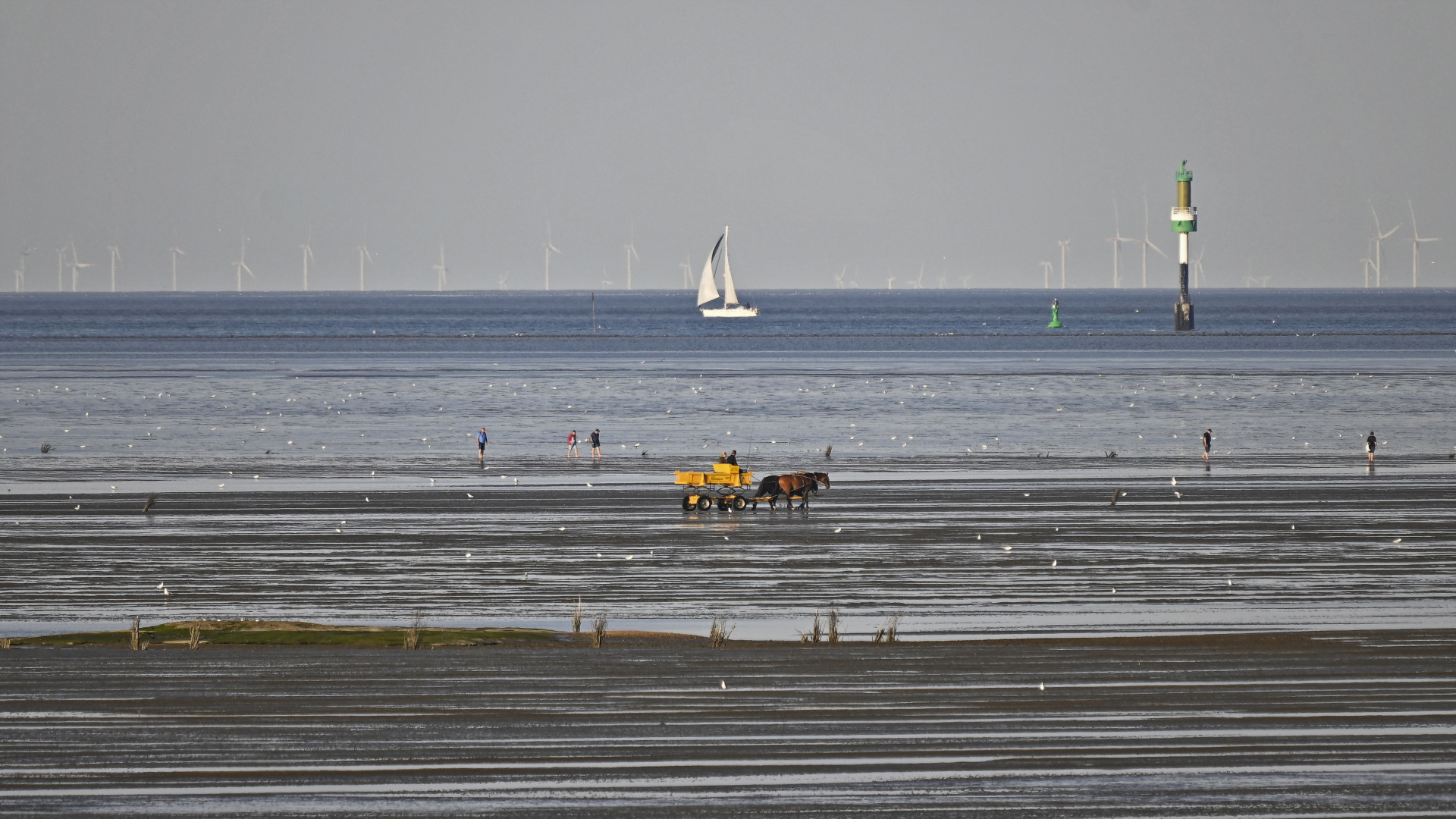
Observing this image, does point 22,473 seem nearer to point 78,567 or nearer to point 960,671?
point 78,567

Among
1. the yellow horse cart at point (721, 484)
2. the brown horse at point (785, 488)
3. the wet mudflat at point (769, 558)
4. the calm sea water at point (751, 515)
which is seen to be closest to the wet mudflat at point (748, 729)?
the wet mudflat at point (769, 558)

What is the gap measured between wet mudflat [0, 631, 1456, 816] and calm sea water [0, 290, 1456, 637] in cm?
375

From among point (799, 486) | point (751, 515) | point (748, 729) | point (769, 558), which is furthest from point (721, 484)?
point (748, 729)

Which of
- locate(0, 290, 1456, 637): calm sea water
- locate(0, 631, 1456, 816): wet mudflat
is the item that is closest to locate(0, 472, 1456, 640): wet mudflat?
locate(0, 290, 1456, 637): calm sea water

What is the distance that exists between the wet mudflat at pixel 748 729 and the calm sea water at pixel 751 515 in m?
3.75

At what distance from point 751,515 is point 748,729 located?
24.4 meters

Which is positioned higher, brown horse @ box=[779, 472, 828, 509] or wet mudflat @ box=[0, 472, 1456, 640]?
brown horse @ box=[779, 472, 828, 509]

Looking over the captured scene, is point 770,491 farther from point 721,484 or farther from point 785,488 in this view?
point 721,484

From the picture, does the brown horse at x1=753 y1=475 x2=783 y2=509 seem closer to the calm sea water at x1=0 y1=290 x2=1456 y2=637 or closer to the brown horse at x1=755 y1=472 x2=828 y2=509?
the brown horse at x1=755 y1=472 x2=828 y2=509

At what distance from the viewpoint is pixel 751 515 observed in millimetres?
44344

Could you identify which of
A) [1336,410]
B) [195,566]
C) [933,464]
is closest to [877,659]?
[195,566]

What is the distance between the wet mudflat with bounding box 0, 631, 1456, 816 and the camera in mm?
16969

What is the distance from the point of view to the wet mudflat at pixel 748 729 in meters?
17.0

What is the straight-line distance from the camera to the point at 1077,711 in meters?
20.7
